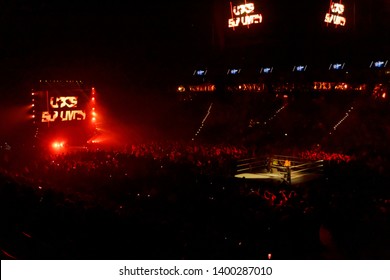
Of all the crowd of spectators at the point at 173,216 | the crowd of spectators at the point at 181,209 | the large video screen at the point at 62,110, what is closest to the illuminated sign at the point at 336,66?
the crowd of spectators at the point at 181,209

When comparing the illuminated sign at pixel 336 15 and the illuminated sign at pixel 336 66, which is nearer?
the illuminated sign at pixel 336 15

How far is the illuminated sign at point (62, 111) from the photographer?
1260 cm

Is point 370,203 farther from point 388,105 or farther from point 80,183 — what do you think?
point 388,105

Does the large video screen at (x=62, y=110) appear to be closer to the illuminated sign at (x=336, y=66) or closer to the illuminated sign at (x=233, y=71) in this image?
the illuminated sign at (x=336, y=66)

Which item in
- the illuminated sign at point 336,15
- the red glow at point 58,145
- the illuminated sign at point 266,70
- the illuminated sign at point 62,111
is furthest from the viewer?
the illuminated sign at point 266,70

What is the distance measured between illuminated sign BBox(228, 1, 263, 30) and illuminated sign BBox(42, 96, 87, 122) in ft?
59.1

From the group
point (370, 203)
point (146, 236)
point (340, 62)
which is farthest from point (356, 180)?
point (340, 62)

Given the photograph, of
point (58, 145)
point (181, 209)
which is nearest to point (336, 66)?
point (58, 145)

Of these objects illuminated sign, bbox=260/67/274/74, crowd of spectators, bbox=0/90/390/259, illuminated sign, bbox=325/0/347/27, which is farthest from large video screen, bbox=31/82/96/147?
illuminated sign, bbox=260/67/274/74

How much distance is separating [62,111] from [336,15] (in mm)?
20029

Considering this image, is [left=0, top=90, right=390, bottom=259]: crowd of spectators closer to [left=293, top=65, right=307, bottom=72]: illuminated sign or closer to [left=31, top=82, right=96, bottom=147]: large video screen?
[left=31, top=82, right=96, bottom=147]: large video screen

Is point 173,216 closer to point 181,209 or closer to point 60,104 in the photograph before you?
point 181,209

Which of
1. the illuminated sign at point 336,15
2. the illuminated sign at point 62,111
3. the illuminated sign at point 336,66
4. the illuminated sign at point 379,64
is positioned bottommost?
the illuminated sign at point 62,111

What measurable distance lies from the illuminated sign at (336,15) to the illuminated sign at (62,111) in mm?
18591
